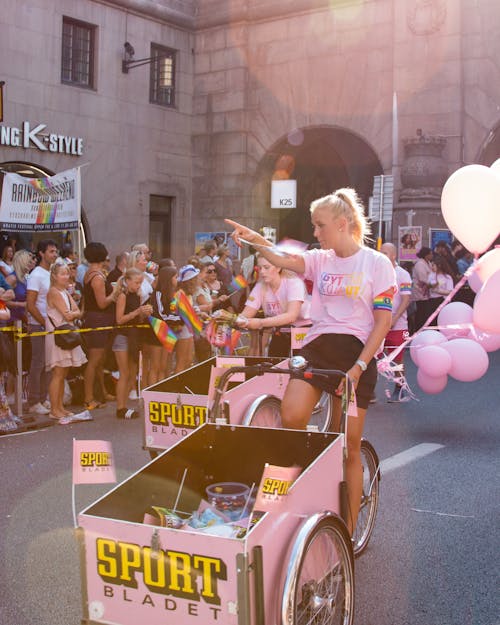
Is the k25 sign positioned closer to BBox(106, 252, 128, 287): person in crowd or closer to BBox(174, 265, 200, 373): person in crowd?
BBox(106, 252, 128, 287): person in crowd

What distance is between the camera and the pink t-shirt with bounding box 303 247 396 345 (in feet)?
15.3

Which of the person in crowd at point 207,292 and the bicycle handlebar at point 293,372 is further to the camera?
the person in crowd at point 207,292

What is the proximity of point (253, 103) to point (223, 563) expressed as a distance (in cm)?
2195

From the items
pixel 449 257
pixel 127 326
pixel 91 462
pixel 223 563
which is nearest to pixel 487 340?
pixel 127 326

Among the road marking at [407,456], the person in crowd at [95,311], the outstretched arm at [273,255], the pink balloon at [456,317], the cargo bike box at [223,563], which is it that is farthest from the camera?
the person in crowd at [95,311]

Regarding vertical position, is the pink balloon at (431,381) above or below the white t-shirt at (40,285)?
below

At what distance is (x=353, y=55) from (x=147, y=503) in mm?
20196

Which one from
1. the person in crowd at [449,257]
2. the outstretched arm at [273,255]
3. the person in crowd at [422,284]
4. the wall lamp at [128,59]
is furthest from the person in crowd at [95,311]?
the wall lamp at [128,59]

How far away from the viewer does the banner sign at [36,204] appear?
1312cm

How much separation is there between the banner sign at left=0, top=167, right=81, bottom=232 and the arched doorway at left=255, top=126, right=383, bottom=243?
11.2 meters

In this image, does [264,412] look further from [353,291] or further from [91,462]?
[91,462]

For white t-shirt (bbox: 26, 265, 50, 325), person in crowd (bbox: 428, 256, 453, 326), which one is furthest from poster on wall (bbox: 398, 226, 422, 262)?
white t-shirt (bbox: 26, 265, 50, 325)

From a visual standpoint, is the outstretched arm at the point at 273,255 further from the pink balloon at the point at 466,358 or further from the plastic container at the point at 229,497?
the pink balloon at the point at 466,358

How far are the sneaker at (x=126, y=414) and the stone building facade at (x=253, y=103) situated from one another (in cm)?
1147
